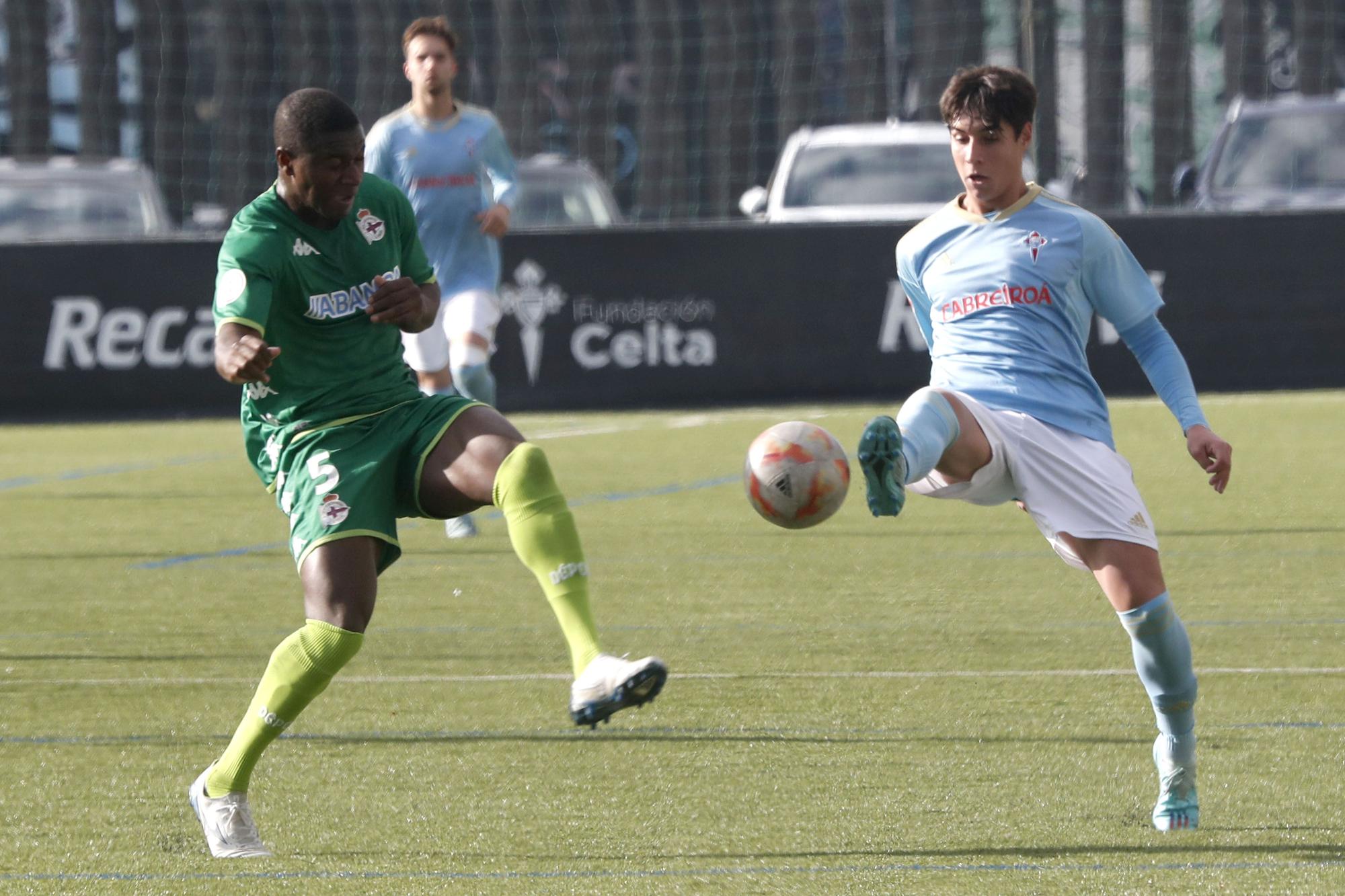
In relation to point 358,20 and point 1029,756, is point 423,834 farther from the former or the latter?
point 358,20

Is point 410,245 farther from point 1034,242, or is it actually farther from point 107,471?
point 107,471

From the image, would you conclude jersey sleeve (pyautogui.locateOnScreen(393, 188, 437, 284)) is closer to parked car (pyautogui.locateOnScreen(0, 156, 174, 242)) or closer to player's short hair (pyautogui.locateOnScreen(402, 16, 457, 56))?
player's short hair (pyautogui.locateOnScreen(402, 16, 457, 56))

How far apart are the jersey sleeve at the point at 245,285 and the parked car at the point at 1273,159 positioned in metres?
12.9

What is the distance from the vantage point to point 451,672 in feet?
21.3

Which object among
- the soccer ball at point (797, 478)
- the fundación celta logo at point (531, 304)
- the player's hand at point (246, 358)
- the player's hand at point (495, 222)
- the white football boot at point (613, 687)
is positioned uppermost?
the player's hand at point (246, 358)

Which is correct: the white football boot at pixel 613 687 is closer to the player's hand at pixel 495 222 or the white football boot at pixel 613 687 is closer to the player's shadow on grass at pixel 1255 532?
the player's hand at pixel 495 222

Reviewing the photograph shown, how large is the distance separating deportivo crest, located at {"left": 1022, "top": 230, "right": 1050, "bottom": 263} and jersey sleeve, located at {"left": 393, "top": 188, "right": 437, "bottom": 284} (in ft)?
4.54

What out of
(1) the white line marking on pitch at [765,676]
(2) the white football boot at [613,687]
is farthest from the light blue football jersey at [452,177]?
(2) the white football boot at [613,687]

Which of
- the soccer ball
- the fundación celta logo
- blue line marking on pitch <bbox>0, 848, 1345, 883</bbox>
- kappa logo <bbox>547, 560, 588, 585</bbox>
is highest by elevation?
the soccer ball

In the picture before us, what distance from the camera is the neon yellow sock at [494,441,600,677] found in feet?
14.8

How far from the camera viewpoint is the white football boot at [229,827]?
4406mm

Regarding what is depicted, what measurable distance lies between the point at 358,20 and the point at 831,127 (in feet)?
19.0

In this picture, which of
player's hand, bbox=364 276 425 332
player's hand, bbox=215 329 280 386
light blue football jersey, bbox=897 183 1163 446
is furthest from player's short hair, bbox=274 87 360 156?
light blue football jersey, bbox=897 183 1163 446

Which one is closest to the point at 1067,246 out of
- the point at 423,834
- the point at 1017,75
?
the point at 1017,75
